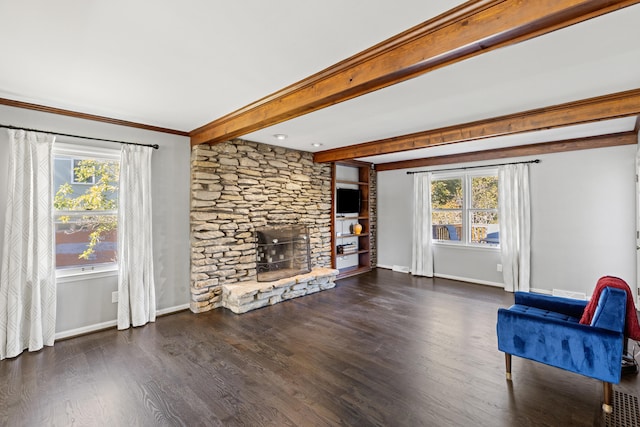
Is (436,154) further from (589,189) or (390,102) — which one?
(390,102)

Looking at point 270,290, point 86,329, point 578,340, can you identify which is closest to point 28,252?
point 86,329

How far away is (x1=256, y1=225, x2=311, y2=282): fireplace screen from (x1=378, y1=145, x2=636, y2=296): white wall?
3.38 meters

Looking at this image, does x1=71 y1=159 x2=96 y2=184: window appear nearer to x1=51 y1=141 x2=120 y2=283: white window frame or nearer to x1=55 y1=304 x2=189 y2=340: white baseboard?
x1=51 y1=141 x2=120 y2=283: white window frame

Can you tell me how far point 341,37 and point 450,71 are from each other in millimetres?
965

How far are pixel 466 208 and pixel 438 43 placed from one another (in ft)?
16.1

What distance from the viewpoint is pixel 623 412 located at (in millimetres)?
2107

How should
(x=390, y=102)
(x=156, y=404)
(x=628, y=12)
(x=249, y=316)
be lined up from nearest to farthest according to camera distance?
(x=628, y=12)
(x=156, y=404)
(x=390, y=102)
(x=249, y=316)

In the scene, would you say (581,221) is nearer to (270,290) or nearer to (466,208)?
(466,208)

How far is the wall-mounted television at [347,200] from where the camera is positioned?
6.50 meters

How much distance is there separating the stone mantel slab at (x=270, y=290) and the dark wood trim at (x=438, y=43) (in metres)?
2.61

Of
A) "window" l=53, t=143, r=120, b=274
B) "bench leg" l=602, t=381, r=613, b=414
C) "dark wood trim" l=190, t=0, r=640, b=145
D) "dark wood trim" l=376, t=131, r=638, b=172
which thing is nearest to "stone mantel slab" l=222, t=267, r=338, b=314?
"window" l=53, t=143, r=120, b=274

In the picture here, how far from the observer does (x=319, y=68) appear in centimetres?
227

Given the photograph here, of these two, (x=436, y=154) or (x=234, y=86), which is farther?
(x=436, y=154)

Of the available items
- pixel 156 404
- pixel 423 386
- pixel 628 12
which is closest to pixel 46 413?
pixel 156 404
